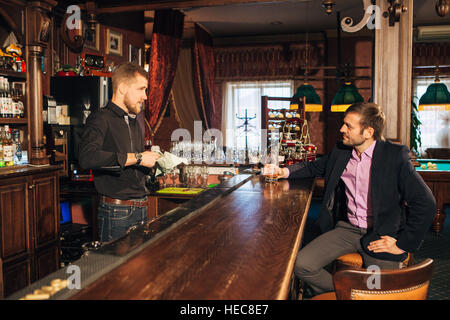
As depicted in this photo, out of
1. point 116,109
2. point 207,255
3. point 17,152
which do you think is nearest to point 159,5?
point 17,152

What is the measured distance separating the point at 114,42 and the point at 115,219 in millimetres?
4456

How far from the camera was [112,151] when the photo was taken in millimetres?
2420

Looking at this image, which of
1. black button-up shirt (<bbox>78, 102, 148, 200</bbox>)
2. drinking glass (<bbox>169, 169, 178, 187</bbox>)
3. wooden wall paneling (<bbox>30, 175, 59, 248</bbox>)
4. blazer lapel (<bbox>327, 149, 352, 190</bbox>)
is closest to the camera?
black button-up shirt (<bbox>78, 102, 148, 200</bbox>)

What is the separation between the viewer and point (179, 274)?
44.1 inches

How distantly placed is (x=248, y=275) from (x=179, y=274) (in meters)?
0.19

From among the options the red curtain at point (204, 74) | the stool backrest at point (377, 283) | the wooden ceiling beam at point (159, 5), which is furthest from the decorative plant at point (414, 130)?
the stool backrest at point (377, 283)

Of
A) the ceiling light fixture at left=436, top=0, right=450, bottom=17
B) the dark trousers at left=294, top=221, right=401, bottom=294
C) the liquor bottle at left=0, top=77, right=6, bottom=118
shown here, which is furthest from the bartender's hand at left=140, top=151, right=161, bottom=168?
the ceiling light fixture at left=436, top=0, right=450, bottom=17

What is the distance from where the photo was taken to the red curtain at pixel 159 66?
646cm

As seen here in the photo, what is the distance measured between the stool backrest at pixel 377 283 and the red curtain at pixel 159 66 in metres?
5.46

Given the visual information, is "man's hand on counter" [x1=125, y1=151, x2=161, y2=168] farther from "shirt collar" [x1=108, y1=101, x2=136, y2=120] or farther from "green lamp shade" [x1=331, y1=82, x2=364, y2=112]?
"green lamp shade" [x1=331, y1=82, x2=364, y2=112]

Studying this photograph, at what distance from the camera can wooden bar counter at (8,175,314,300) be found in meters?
1.02

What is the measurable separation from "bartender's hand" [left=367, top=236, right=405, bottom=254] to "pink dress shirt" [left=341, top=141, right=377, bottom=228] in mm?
282
